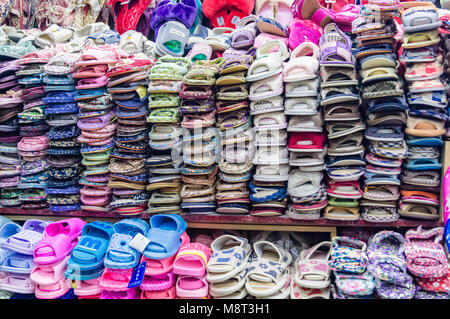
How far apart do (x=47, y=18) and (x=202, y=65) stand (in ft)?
6.21

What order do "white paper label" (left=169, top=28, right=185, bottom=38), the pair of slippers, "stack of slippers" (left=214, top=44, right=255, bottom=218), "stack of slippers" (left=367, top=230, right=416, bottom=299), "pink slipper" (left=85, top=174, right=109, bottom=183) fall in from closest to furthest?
"stack of slippers" (left=367, top=230, right=416, bottom=299) → "stack of slippers" (left=214, top=44, right=255, bottom=218) → "pink slipper" (left=85, top=174, right=109, bottom=183) → "white paper label" (left=169, top=28, right=185, bottom=38) → the pair of slippers

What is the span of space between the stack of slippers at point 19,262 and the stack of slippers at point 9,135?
1.44 feet

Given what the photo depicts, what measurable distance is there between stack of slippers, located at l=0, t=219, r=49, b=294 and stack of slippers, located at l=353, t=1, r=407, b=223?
1.92 metres

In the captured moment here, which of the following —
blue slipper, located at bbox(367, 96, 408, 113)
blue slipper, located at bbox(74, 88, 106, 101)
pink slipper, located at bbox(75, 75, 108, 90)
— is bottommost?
blue slipper, located at bbox(367, 96, 408, 113)

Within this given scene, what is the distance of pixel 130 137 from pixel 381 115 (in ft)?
4.79

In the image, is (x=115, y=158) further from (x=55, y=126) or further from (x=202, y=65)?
(x=202, y=65)

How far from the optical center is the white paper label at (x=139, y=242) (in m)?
1.85

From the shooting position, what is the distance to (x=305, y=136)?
1978mm

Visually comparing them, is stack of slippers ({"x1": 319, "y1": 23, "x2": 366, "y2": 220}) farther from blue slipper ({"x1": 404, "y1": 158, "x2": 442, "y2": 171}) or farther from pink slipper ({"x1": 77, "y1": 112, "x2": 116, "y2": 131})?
pink slipper ({"x1": 77, "y1": 112, "x2": 116, "y2": 131})

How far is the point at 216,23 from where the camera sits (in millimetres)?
2902

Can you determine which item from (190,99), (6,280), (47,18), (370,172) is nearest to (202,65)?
(190,99)

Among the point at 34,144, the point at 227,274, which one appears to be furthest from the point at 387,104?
the point at 34,144

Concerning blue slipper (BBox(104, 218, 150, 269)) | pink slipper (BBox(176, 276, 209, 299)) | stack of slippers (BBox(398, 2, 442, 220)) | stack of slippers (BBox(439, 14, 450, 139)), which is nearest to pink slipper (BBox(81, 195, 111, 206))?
blue slipper (BBox(104, 218, 150, 269))

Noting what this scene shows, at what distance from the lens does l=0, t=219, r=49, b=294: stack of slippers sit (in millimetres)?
1954
